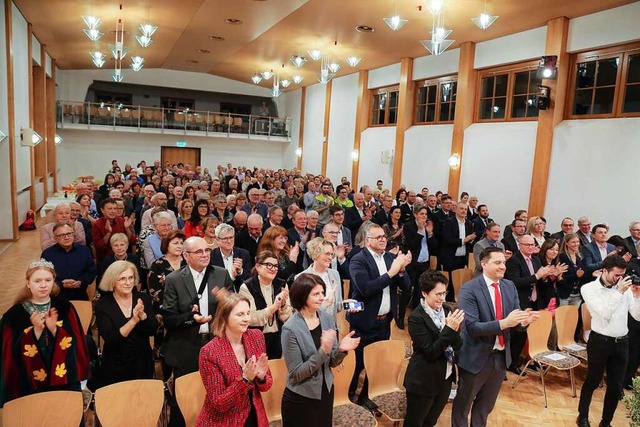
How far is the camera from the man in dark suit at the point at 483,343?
3336mm

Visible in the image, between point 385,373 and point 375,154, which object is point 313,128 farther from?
point 385,373

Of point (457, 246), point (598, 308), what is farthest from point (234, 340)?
point (457, 246)

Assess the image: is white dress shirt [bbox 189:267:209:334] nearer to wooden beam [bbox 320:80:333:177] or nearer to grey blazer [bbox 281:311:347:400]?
grey blazer [bbox 281:311:347:400]

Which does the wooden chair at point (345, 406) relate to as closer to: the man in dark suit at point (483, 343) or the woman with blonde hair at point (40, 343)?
the man in dark suit at point (483, 343)

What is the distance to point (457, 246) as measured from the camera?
6840 millimetres

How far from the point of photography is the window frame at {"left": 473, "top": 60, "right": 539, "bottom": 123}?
9871 mm

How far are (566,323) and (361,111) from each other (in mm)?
11449

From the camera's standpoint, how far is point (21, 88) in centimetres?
1123

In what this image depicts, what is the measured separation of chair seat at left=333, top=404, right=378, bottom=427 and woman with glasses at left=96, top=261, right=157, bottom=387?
4.68ft

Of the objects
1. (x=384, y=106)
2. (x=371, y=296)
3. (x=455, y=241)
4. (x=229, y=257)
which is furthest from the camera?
(x=384, y=106)

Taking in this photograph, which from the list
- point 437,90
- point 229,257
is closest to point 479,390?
point 229,257

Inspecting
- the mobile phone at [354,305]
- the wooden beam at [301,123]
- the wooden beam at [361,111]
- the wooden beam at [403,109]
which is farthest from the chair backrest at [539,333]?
the wooden beam at [301,123]

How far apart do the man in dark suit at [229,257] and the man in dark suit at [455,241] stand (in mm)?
3490

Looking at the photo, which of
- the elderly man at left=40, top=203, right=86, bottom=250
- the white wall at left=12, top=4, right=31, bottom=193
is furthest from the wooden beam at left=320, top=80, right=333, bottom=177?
the elderly man at left=40, top=203, right=86, bottom=250
